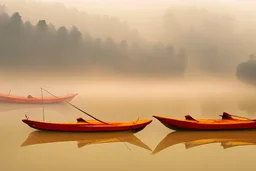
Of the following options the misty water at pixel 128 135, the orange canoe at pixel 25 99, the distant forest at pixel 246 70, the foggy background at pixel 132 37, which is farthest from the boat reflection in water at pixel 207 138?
the distant forest at pixel 246 70

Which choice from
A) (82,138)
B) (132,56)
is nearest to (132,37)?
(132,56)

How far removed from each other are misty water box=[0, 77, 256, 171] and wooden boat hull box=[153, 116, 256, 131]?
0.47ft

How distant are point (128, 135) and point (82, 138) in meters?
0.66

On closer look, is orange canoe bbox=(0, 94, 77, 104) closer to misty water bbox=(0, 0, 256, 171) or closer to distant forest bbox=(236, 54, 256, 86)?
misty water bbox=(0, 0, 256, 171)

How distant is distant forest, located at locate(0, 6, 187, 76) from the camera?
23.5 ft

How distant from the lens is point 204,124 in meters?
4.43

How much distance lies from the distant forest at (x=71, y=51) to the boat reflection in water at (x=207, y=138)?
3303mm

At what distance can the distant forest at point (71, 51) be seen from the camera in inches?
282

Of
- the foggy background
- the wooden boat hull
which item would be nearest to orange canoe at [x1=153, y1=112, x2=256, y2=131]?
the wooden boat hull

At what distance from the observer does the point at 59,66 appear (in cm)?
725

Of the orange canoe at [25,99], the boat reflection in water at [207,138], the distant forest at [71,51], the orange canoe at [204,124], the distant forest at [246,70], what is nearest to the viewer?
the boat reflection in water at [207,138]

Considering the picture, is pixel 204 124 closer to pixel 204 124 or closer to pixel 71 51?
pixel 204 124

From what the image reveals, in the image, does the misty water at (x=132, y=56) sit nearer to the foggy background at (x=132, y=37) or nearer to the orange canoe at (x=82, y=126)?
the foggy background at (x=132, y=37)

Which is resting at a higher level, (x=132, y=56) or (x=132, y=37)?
(x=132, y=37)
